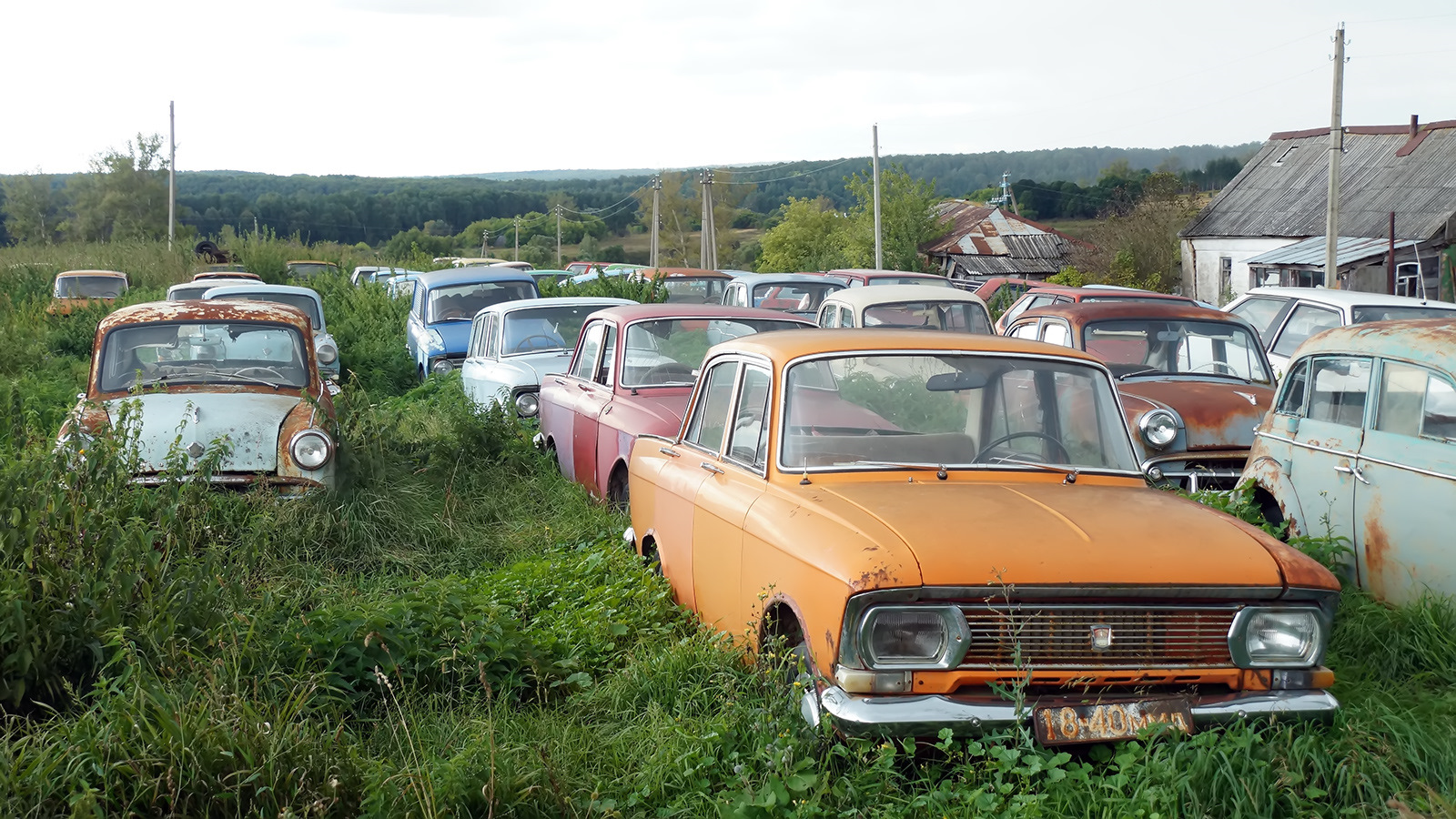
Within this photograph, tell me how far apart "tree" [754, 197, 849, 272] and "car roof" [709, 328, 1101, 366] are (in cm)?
6132

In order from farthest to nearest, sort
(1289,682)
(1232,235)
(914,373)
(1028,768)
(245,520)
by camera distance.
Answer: (1232,235), (245,520), (914,373), (1289,682), (1028,768)

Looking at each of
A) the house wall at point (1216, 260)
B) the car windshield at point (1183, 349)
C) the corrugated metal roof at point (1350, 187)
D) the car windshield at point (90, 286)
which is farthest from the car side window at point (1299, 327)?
the house wall at point (1216, 260)

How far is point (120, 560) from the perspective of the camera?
4508mm

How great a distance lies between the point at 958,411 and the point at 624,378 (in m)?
3.98

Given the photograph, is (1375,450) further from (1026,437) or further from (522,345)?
(522,345)

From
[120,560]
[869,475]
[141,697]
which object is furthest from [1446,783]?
[120,560]

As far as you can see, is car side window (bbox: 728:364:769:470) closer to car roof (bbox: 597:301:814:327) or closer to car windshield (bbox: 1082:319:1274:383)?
car roof (bbox: 597:301:814:327)

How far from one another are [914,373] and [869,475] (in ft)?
1.87

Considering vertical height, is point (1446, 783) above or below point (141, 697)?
below

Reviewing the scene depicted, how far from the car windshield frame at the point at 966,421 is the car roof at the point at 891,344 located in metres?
0.03

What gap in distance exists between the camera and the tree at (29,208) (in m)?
87.3

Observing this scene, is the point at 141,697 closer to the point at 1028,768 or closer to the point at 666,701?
the point at 666,701

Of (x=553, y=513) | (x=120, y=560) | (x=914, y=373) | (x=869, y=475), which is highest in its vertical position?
(x=914, y=373)

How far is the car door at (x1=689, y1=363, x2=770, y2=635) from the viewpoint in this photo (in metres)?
4.67
